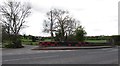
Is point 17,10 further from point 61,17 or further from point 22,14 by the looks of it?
point 61,17

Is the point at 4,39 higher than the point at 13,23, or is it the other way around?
the point at 13,23

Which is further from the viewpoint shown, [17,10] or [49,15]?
[49,15]

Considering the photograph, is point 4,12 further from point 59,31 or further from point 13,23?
point 59,31

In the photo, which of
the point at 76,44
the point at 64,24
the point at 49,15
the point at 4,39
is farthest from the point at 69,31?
the point at 4,39

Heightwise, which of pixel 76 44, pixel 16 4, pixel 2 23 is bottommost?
pixel 76 44

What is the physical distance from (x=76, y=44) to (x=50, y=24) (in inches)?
1075

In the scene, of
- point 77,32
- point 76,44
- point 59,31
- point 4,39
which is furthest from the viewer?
point 59,31

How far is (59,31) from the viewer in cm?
6962

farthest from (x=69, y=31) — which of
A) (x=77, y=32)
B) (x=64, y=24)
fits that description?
(x=77, y=32)

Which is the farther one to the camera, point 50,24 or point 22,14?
point 50,24

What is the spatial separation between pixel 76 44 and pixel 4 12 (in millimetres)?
14146

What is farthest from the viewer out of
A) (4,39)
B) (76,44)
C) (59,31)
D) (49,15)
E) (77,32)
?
(49,15)

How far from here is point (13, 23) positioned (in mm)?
45750

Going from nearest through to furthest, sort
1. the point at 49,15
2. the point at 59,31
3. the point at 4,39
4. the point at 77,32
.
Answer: the point at 4,39 < the point at 77,32 < the point at 59,31 < the point at 49,15
